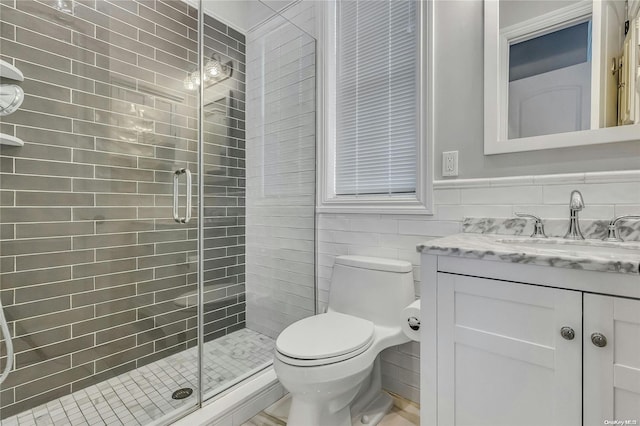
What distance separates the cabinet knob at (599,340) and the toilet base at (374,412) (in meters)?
1.00

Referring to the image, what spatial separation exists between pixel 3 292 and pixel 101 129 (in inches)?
34.0

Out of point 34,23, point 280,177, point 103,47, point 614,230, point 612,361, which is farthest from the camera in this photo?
point 280,177

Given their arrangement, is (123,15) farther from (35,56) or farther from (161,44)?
(35,56)

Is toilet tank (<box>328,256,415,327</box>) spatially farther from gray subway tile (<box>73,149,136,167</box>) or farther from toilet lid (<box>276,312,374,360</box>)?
gray subway tile (<box>73,149,136,167</box>)

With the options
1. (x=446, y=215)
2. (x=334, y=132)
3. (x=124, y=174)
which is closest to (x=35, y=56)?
(x=124, y=174)

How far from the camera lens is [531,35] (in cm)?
127

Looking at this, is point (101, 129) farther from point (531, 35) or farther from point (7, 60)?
A: point (531, 35)

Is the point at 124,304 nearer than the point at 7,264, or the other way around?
the point at 7,264

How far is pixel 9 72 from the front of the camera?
4.25 feet

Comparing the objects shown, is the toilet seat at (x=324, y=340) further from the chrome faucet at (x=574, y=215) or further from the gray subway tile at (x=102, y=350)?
the gray subway tile at (x=102, y=350)

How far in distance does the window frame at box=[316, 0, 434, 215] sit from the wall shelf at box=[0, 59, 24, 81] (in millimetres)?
1447

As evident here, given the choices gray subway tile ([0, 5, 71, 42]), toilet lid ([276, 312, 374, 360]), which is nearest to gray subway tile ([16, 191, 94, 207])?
gray subway tile ([0, 5, 71, 42])

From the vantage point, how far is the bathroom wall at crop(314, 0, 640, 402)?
1.10 m

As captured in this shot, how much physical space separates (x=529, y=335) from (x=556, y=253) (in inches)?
8.9
